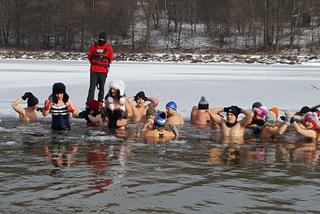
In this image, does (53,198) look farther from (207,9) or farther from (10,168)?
(207,9)

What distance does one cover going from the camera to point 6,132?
31.2 feet

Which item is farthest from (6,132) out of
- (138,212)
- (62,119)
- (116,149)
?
(138,212)

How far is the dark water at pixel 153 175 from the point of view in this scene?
4.98m

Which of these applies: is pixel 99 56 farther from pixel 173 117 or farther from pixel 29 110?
pixel 173 117

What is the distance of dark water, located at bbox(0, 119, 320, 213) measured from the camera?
4984 mm

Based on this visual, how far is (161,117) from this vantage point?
918 centimetres

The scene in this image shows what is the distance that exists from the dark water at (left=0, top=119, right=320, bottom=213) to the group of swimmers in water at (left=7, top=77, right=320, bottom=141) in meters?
0.31

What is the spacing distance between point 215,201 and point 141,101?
656 cm

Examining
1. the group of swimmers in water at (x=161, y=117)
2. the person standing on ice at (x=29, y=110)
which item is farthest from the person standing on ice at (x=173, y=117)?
the person standing on ice at (x=29, y=110)

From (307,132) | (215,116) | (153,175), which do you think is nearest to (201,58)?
(215,116)

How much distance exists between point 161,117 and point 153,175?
120 inches

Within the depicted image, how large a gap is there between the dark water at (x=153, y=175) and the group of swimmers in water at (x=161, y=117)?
0.31 m

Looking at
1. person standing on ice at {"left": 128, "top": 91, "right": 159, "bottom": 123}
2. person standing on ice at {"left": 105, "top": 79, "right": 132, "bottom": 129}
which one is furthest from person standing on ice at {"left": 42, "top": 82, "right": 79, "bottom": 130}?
person standing on ice at {"left": 128, "top": 91, "right": 159, "bottom": 123}

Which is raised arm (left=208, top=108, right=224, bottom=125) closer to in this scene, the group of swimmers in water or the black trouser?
the group of swimmers in water
